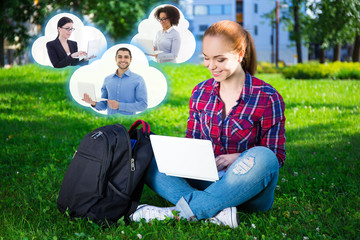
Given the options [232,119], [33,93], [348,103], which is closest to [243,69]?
[232,119]

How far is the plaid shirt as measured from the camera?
2818mm

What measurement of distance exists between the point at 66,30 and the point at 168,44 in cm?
53

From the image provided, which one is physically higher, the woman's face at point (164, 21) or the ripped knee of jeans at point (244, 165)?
the woman's face at point (164, 21)

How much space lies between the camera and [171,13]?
233 centimetres

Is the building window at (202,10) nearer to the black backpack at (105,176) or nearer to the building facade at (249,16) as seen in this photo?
the building facade at (249,16)

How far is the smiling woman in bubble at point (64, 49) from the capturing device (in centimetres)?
227

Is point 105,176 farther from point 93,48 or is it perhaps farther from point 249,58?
point 249,58

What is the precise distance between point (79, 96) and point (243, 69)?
45.6 inches

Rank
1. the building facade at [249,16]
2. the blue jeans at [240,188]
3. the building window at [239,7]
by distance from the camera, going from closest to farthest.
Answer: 1. the blue jeans at [240,188]
2. the building facade at [249,16]
3. the building window at [239,7]

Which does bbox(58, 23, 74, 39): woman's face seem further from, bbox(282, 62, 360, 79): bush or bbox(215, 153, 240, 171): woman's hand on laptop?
bbox(282, 62, 360, 79): bush

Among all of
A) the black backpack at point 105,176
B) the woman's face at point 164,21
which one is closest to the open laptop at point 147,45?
the woman's face at point 164,21

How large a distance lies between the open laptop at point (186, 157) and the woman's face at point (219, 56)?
0.52 m

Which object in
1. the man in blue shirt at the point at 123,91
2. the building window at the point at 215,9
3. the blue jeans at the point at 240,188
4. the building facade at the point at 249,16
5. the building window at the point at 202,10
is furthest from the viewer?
the building window at the point at 202,10

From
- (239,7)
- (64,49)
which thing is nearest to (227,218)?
(64,49)
